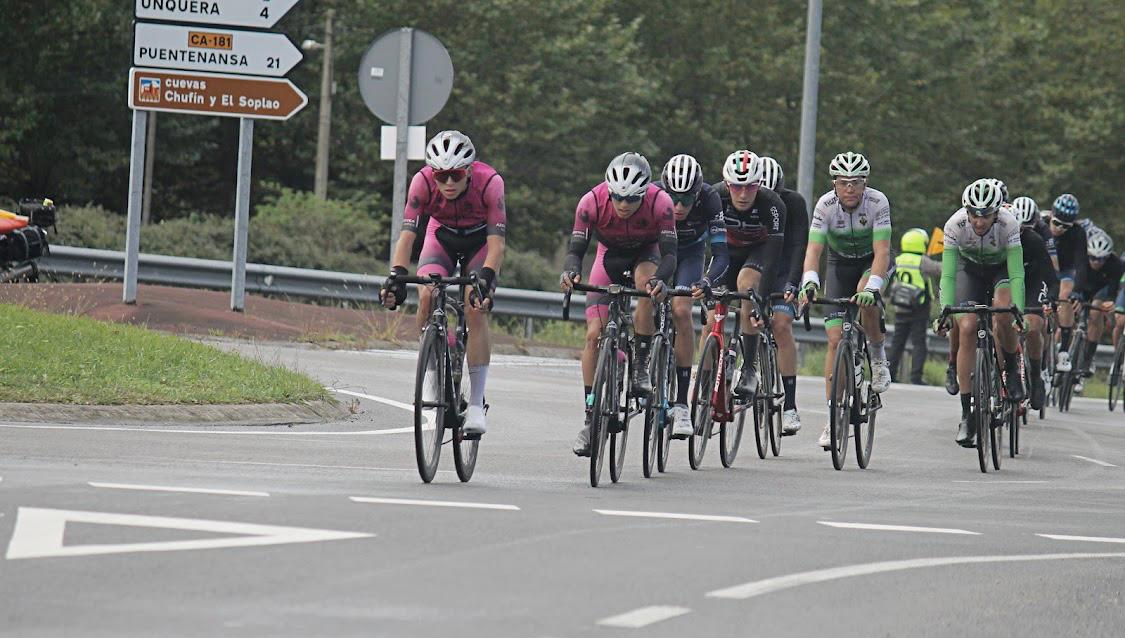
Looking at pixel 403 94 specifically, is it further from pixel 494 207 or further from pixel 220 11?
pixel 494 207

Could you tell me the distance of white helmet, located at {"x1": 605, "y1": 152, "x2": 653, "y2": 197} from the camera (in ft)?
37.2

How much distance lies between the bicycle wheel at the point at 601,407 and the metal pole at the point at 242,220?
1114cm

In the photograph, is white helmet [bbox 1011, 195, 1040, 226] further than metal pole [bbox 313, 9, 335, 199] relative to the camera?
No

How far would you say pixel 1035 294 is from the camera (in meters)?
15.8

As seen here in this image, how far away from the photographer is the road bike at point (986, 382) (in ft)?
45.4

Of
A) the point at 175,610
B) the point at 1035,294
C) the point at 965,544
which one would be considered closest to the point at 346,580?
the point at 175,610

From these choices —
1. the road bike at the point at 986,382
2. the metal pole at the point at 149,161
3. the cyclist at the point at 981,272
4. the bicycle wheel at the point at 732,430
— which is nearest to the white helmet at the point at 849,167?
the cyclist at the point at 981,272

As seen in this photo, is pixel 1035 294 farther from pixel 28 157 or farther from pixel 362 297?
pixel 28 157

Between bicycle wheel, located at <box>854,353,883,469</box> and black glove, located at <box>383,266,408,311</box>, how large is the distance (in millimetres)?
4058

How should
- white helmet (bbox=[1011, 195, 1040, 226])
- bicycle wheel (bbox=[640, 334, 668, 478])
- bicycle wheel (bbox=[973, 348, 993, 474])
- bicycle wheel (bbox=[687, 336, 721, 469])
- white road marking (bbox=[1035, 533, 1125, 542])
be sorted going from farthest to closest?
1. white helmet (bbox=[1011, 195, 1040, 226])
2. bicycle wheel (bbox=[973, 348, 993, 474])
3. bicycle wheel (bbox=[687, 336, 721, 469])
4. bicycle wheel (bbox=[640, 334, 668, 478])
5. white road marking (bbox=[1035, 533, 1125, 542])

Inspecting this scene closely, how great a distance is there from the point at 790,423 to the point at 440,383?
13.3 ft

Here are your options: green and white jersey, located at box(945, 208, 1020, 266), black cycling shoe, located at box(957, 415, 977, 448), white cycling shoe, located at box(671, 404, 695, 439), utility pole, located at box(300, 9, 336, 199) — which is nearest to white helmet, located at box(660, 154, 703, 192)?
white cycling shoe, located at box(671, 404, 695, 439)

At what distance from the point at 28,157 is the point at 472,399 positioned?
124 feet

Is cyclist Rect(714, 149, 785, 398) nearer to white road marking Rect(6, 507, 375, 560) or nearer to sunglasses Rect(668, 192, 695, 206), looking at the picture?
sunglasses Rect(668, 192, 695, 206)
